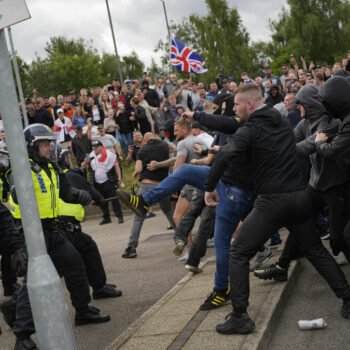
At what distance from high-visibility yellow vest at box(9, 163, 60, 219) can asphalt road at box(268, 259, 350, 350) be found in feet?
7.52

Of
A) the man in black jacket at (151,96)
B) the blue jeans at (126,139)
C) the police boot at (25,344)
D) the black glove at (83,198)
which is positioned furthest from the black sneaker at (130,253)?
the man in black jacket at (151,96)

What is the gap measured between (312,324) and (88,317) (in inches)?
92.9

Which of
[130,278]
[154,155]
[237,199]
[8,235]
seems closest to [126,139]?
[154,155]

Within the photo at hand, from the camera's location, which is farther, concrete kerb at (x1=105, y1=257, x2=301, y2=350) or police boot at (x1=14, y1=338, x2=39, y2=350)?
police boot at (x1=14, y1=338, x2=39, y2=350)

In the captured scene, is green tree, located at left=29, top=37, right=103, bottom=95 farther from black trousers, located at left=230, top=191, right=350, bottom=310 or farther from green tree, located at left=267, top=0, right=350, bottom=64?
black trousers, located at left=230, top=191, right=350, bottom=310

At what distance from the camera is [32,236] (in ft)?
13.7

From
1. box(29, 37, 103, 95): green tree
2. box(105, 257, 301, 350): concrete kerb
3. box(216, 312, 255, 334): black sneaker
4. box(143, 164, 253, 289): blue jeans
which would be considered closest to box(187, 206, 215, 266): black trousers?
box(105, 257, 301, 350): concrete kerb

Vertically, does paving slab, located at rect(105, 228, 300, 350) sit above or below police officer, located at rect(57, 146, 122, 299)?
below

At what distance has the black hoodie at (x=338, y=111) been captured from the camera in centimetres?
541

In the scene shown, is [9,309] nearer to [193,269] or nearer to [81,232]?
[81,232]

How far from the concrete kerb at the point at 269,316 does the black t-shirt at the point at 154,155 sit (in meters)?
4.26

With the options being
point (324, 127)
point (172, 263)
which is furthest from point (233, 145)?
point (172, 263)

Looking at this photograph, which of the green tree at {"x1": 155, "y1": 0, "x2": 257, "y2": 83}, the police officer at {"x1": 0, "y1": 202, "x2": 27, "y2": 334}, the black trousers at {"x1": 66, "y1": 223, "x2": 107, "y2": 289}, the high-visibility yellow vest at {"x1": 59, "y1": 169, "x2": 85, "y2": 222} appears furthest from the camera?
the green tree at {"x1": 155, "y1": 0, "x2": 257, "y2": 83}

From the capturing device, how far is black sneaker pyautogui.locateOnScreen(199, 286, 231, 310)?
5.80 m
